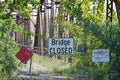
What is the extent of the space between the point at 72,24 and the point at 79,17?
428mm

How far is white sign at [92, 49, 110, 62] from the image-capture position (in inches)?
527

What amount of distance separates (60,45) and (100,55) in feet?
4.60

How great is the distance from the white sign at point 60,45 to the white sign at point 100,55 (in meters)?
0.91

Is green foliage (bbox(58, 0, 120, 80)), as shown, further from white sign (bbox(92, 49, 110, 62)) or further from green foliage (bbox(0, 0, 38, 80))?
green foliage (bbox(0, 0, 38, 80))

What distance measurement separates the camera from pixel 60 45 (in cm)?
1307

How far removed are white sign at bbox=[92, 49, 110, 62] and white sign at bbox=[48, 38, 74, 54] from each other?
35.9 inches

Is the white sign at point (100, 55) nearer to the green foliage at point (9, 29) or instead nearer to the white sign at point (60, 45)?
the white sign at point (60, 45)

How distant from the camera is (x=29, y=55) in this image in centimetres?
1573

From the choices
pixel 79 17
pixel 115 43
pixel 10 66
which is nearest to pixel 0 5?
pixel 79 17

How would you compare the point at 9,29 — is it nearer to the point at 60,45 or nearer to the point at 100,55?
the point at 60,45

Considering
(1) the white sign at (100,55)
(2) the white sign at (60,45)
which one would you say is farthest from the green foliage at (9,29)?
(1) the white sign at (100,55)

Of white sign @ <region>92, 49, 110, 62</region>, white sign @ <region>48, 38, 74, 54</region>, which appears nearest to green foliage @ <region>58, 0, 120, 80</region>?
white sign @ <region>92, 49, 110, 62</region>

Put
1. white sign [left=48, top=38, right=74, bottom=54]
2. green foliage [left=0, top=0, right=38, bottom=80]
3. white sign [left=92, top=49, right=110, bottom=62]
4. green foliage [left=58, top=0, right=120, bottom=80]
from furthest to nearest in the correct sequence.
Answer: green foliage [left=58, top=0, right=120, bottom=80]
white sign [left=92, top=49, right=110, bottom=62]
white sign [left=48, top=38, right=74, bottom=54]
green foliage [left=0, top=0, right=38, bottom=80]

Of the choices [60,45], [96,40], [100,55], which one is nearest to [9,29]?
[60,45]
